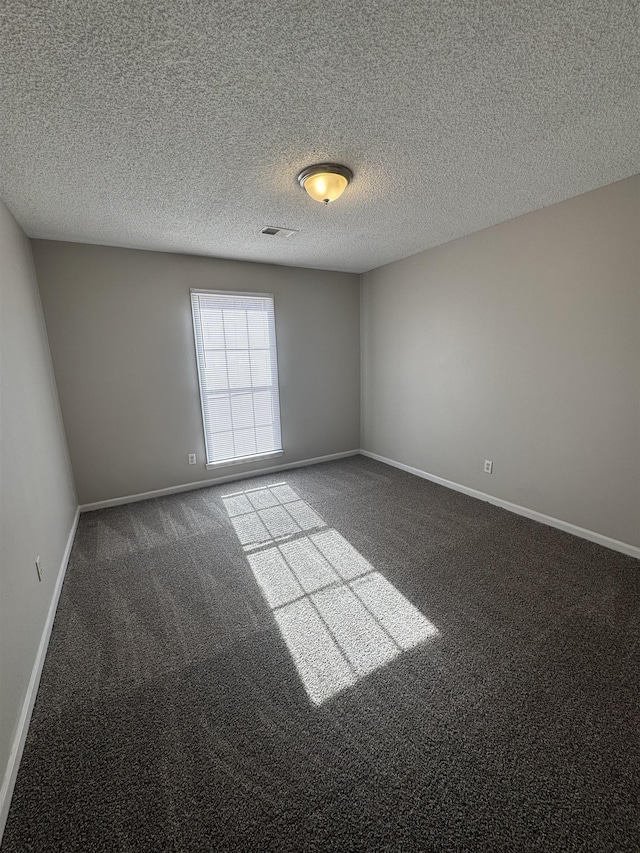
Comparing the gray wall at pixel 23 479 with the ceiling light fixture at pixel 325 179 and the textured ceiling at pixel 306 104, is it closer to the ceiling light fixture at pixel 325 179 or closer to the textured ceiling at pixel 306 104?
the textured ceiling at pixel 306 104

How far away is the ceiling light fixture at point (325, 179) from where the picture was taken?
1.93 m

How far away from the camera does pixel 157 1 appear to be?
1.00m

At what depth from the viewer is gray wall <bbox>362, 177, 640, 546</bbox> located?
92.0 inches

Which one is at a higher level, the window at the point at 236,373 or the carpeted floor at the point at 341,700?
the window at the point at 236,373

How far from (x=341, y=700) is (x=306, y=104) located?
256 cm

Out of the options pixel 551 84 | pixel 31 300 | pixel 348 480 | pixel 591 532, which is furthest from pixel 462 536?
pixel 31 300

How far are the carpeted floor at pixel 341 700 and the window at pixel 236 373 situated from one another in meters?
1.59

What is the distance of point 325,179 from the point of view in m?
1.95

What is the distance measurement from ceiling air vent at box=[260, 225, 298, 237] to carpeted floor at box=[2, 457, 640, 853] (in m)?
2.61

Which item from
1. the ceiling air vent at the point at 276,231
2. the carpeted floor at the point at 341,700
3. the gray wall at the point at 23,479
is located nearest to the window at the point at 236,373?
the ceiling air vent at the point at 276,231

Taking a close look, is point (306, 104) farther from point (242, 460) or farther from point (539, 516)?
point (242, 460)

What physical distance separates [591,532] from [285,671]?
2464 millimetres

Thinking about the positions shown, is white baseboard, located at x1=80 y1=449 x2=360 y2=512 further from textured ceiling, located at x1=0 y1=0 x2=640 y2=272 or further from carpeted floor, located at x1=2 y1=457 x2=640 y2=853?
textured ceiling, located at x1=0 y1=0 x2=640 y2=272

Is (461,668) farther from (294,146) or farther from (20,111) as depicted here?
Result: (20,111)
